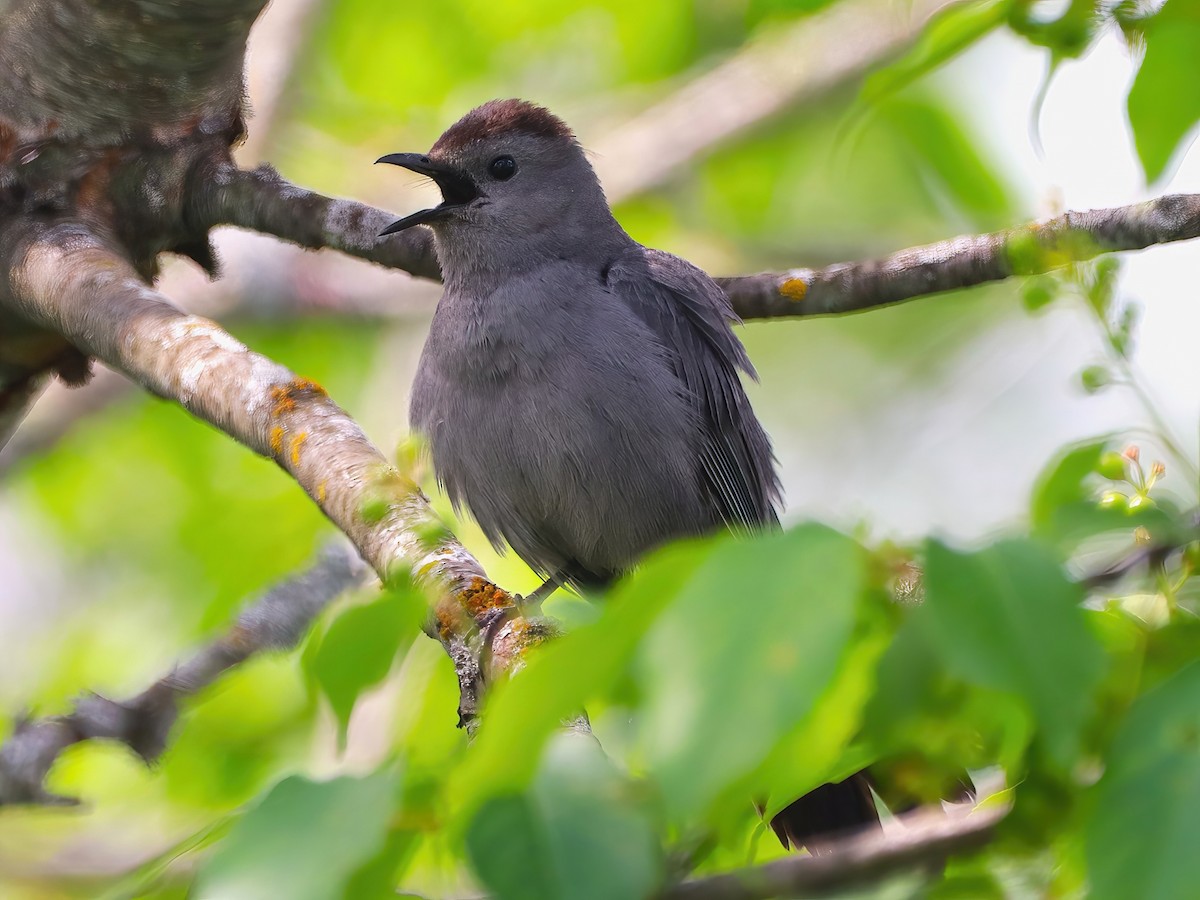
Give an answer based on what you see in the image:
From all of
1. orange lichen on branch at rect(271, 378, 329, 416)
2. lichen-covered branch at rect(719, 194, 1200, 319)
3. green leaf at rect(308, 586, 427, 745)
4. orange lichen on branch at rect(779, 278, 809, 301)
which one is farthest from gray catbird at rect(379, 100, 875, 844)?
green leaf at rect(308, 586, 427, 745)

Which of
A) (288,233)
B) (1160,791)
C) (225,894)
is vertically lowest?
(1160,791)

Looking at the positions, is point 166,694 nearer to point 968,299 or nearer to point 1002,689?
point 1002,689

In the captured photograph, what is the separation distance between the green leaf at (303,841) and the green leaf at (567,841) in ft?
0.37

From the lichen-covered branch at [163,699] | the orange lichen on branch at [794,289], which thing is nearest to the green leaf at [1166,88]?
the orange lichen on branch at [794,289]

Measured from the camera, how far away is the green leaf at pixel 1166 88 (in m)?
1.93

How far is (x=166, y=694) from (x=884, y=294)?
221 cm

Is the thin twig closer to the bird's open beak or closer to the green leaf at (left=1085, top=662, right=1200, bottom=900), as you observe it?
the green leaf at (left=1085, top=662, right=1200, bottom=900)

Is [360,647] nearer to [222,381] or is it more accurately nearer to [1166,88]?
[222,381]

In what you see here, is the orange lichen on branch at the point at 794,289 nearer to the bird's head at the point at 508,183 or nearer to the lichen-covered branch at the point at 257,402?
the bird's head at the point at 508,183

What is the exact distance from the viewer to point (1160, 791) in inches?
44.5

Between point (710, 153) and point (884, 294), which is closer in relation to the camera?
point (884, 294)

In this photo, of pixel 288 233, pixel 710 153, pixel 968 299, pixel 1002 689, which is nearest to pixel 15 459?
pixel 288 233

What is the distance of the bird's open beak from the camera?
4.28 m

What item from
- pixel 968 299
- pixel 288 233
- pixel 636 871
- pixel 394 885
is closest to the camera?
pixel 636 871
